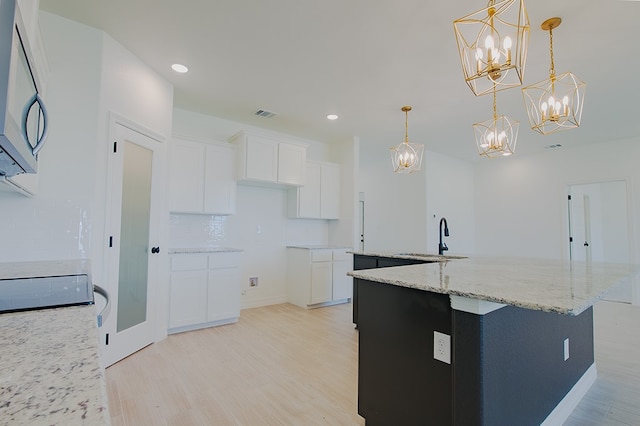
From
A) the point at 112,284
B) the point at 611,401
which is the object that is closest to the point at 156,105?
the point at 112,284

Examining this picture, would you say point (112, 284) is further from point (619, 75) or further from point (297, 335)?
point (619, 75)

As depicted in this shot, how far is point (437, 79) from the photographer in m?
3.26

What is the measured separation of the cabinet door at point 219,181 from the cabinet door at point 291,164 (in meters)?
0.67

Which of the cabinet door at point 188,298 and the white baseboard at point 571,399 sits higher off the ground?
the cabinet door at point 188,298

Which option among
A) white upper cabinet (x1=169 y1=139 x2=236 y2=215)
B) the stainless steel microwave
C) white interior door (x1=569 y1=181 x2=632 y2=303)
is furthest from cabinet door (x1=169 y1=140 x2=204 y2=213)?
white interior door (x1=569 y1=181 x2=632 y2=303)

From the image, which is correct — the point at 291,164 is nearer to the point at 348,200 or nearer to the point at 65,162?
the point at 348,200

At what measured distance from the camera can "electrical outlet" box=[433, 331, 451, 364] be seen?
4.62 feet

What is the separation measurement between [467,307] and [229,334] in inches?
111

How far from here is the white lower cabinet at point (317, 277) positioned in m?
4.58

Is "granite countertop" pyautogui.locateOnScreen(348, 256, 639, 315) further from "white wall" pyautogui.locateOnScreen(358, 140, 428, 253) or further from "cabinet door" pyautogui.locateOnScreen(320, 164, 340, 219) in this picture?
"white wall" pyautogui.locateOnScreen(358, 140, 428, 253)

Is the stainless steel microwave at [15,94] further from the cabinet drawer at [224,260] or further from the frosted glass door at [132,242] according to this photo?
the cabinet drawer at [224,260]

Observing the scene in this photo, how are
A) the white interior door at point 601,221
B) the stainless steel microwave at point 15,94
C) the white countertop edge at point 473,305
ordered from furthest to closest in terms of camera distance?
1. the white interior door at point 601,221
2. the white countertop edge at point 473,305
3. the stainless steel microwave at point 15,94

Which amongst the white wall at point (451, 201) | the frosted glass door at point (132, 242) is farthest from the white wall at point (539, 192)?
the frosted glass door at point (132, 242)

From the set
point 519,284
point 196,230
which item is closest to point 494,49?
point 519,284
